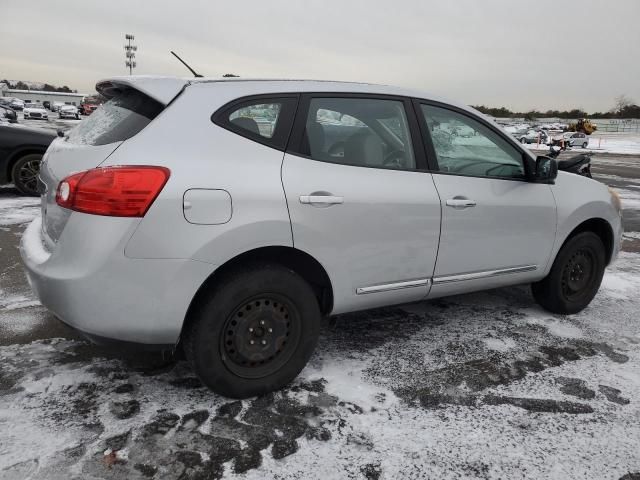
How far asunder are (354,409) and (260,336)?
24.4 inches

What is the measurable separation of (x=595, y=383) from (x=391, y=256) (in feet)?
4.73

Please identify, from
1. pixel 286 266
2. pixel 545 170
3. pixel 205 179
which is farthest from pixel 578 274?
pixel 205 179

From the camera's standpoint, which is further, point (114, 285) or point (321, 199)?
point (321, 199)

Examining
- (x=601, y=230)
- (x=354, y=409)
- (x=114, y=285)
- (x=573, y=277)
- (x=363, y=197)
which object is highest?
(x=363, y=197)

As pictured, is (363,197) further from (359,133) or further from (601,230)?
(601,230)

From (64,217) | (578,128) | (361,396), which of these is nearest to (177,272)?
(64,217)

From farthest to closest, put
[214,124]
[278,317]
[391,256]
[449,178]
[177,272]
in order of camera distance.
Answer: [449,178] → [391,256] → [278,317] → [214,124] → [177,272]

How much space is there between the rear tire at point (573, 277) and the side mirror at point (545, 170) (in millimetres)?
679

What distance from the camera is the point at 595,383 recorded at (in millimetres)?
3096

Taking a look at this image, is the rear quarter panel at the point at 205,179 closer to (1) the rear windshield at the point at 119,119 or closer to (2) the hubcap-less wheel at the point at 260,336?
(1) the rear windshield at the point at 119,119

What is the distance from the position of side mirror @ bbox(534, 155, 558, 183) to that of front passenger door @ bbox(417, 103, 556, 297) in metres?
0.08

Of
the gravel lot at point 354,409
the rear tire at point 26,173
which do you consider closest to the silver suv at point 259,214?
the gravel lot at point 354,409

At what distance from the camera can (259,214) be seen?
8.28 ft

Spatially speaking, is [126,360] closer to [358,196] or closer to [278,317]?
[278,317]
